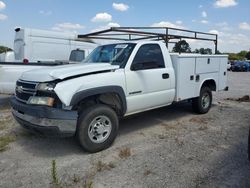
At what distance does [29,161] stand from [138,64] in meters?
2.58

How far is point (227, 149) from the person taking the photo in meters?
4.80

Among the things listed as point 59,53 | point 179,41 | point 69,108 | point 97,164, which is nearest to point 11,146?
point 69,108

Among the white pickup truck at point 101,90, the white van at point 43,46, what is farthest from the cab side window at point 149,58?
the white van at point 43,46

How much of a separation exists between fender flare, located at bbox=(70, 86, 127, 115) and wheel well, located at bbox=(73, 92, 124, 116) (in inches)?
2.4

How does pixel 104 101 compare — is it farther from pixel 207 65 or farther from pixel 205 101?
pixel 205 101

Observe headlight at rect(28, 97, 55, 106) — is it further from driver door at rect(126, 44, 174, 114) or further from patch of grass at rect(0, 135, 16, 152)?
driver door at rect(126, 44, 174, 114)

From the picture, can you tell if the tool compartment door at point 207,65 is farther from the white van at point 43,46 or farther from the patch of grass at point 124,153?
the white van at point 43,46

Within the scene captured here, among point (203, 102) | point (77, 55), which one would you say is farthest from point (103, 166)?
point (77, 55)

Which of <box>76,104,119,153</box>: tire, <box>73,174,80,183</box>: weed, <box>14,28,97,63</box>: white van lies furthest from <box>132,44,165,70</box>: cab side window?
<box>14,28,97,63</box>: white van

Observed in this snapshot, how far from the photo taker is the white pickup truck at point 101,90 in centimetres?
426

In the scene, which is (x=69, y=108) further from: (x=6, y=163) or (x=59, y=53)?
(x=59, y=53)

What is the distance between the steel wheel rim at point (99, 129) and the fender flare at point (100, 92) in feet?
1.41

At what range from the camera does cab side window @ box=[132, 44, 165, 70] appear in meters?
5.34

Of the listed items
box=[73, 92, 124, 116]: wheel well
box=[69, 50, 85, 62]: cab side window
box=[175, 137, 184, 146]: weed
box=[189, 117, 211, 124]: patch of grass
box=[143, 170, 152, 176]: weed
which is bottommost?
box=[143, 170, 152, 176]: weed
